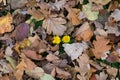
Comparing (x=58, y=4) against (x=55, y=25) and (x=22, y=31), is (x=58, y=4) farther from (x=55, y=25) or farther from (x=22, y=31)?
(x=22, y=31)

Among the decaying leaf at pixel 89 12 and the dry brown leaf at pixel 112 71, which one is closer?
the dry brown leaf at pixel 112 71

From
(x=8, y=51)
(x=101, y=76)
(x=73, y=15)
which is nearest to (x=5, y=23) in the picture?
(x=8, y=51)

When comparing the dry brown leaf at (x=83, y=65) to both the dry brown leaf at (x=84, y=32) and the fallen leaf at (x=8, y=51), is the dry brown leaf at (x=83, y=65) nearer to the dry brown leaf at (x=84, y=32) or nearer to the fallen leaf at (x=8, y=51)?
the dry brown leaf at (x=84, y=32)

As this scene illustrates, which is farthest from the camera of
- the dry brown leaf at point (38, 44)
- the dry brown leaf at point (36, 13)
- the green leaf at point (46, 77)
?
the dry brown leaf at point (36, 13)

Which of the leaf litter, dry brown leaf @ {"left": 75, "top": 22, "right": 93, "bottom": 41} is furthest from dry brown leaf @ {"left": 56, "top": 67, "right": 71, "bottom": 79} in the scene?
dry brown leaf @ {"left": 75, "top": 22, "right": 93, "bottom": 41}

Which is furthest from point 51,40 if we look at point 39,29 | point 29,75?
point 29,75

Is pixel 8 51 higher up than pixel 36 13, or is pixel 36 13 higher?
pixel 36 13

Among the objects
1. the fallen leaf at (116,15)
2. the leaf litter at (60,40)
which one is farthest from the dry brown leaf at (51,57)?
the fallen leaf at (116,15)
